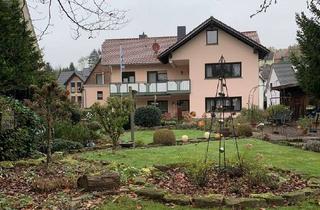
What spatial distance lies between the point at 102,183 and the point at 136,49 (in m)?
41.9

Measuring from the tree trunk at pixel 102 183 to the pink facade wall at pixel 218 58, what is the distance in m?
34.8

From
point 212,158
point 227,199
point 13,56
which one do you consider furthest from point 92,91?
point 227,199

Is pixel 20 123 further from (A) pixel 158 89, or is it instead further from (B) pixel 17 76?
(A) pixel 158 89

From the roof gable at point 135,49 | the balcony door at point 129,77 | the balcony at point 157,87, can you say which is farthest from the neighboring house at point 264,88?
the balcony door at point 129,77

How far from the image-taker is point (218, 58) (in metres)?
42.5

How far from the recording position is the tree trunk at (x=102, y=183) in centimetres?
806

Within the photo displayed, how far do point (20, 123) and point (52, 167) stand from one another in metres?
4.59

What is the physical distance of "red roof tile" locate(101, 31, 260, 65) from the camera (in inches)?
1860

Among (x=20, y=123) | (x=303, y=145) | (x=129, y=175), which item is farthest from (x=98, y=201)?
(x=303, y=145)

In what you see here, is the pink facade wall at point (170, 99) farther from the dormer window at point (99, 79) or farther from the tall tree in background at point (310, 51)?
the tall tree in background at point (310, 51)

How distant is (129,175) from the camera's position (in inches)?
378

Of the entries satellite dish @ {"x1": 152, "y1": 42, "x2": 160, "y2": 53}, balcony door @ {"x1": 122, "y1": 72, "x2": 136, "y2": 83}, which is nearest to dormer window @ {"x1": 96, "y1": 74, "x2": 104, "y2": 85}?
balcony door @ {"x1": 122, "y1": 72, "x2": 136, "y2": 83}

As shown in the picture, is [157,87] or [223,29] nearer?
[223,29]

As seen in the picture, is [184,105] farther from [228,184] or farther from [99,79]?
[228,184]
